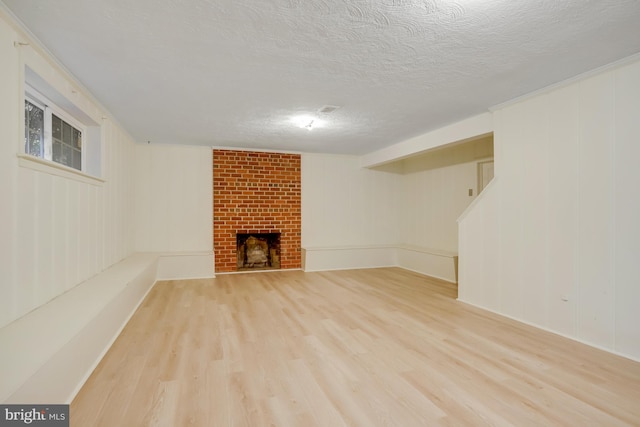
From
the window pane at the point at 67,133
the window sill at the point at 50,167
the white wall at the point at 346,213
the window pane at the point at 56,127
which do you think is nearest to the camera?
the window sill at the point at 50,167

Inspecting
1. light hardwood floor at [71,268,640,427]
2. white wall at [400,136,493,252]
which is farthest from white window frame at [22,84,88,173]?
white wall at [400,136,493,252]

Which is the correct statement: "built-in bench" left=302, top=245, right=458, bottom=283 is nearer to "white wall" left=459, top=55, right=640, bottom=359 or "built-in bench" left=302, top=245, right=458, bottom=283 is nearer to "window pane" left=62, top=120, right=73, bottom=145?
"white wall" left=459, top=55, right=640, bottom=359

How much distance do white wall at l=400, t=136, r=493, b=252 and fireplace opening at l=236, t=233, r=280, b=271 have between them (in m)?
2.78

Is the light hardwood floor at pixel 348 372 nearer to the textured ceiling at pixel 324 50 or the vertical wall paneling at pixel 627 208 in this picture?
the vertical wall paneling at pixel 627 208

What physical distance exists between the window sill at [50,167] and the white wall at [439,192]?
192 inches

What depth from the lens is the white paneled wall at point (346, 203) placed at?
618 centimetres

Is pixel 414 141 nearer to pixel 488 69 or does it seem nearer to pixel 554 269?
pixel 488 69

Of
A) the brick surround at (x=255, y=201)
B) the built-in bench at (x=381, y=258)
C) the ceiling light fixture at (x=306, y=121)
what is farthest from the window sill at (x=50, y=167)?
the built-in bench at (x=381, y=258)

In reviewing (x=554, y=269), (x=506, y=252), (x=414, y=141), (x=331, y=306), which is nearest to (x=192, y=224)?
(x=331, y=306)

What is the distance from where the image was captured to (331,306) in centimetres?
363

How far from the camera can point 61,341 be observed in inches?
65.2

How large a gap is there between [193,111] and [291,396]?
3.10m

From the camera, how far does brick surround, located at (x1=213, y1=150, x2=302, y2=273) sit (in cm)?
557

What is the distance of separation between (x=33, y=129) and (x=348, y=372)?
119 inches
